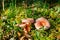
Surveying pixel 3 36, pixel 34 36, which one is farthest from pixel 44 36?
pixel 3 36

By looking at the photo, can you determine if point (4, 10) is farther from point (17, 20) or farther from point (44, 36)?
point (44, 36)

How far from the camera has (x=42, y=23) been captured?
389 cm

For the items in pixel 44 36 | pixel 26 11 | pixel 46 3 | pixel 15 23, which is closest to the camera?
pixel 44 36

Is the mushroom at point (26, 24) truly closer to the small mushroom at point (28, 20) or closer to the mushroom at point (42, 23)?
the small mushroom at point (28, 20)

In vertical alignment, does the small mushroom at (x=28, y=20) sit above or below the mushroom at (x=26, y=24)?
above

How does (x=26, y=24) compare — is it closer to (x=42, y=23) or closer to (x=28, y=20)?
(x=28, y=20)

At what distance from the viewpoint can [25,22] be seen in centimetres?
389

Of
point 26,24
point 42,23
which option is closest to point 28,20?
point 26,24

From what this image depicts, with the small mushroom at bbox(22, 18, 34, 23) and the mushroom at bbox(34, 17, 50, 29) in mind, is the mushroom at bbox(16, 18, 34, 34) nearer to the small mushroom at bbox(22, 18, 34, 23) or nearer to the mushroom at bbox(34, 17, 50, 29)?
the small mushroom at bbox(22, 18, 34, 23)

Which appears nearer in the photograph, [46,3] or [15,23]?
[15,23]

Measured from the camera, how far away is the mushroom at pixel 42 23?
12.6ft

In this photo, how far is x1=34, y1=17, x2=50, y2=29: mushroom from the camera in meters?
3.84

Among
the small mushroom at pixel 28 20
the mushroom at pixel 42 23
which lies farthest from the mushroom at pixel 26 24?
the mushroom at pixel 42 23

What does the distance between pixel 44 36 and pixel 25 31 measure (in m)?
0.34
